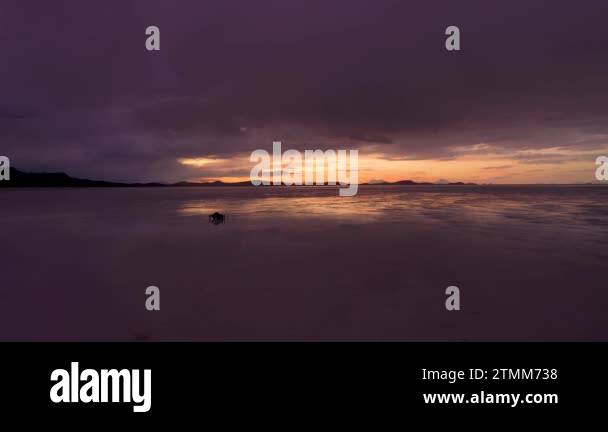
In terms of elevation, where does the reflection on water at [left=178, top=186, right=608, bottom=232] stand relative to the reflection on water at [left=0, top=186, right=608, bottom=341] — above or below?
above

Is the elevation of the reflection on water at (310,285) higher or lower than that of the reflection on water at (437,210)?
lower

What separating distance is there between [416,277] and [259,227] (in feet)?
36.0

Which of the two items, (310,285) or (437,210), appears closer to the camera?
(310,285)

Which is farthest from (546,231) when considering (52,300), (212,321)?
(52,300)

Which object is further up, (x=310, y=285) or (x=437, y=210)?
(x=437, y=210)

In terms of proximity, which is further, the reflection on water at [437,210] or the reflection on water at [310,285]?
the reflection on water at [437,210]

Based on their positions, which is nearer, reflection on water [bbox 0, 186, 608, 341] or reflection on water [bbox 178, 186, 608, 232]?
reflection on water [bbox 0, 186, 608, 341]

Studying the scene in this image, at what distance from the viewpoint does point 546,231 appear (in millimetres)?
15250

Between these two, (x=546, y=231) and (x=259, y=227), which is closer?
(x=546, y=231)
